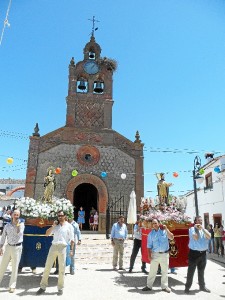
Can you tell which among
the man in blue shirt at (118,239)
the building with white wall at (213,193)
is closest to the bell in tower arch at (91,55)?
the building with white wall at (213,193)

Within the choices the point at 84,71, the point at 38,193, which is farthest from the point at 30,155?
the point at 84,71

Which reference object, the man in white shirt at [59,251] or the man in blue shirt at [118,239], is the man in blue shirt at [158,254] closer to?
the man in white shirt at [59,251]

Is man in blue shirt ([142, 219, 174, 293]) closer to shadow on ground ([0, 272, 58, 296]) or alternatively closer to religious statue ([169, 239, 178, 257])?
religious statue ([169, 239, 178, 257])

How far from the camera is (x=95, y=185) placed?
1998 cm

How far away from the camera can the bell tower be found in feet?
72.1

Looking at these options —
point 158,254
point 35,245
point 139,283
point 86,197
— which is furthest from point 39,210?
point 86,197

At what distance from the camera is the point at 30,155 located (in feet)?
65.8

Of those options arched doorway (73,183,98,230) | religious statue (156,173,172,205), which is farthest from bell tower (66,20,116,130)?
religious statue (156,173,172,205)

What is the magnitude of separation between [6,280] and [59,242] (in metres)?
2.14

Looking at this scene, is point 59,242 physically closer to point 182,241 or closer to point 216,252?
point 182,241

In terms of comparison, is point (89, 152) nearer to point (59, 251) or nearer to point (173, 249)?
point (173, 249)

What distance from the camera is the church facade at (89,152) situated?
64.9 ft

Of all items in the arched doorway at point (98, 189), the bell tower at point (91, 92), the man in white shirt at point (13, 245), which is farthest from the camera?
the bell tower at point (91, 92)

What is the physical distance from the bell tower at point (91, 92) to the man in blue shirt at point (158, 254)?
15604 millimetres
